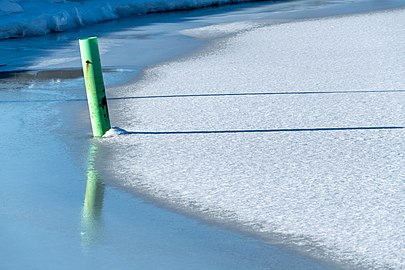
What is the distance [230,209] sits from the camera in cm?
501

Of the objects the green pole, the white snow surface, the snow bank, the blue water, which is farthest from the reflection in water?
the snow bank

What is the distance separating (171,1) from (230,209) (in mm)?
14278

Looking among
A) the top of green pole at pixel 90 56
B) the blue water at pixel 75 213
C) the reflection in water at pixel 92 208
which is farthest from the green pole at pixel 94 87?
the reflection in water at pixel 92 208

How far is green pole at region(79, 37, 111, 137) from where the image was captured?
692 cm

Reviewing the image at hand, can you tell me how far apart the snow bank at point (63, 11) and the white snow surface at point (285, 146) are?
15.7 feet

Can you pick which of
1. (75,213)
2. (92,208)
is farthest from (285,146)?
(75,213)

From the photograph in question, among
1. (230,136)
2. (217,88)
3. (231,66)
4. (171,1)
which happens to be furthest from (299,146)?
(171,1)

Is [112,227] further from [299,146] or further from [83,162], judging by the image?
[299,146]

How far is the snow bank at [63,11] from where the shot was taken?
589 inches

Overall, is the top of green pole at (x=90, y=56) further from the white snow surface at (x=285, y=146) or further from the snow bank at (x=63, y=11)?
the snow bank at (x=63, y=11)

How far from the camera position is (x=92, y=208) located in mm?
5176

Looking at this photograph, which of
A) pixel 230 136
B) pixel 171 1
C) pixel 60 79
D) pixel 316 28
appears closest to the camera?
pixel 230 136

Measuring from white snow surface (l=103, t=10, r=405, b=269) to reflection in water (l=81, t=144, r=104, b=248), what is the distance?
16cm

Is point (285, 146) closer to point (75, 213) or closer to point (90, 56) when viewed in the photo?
point (90, 56)
